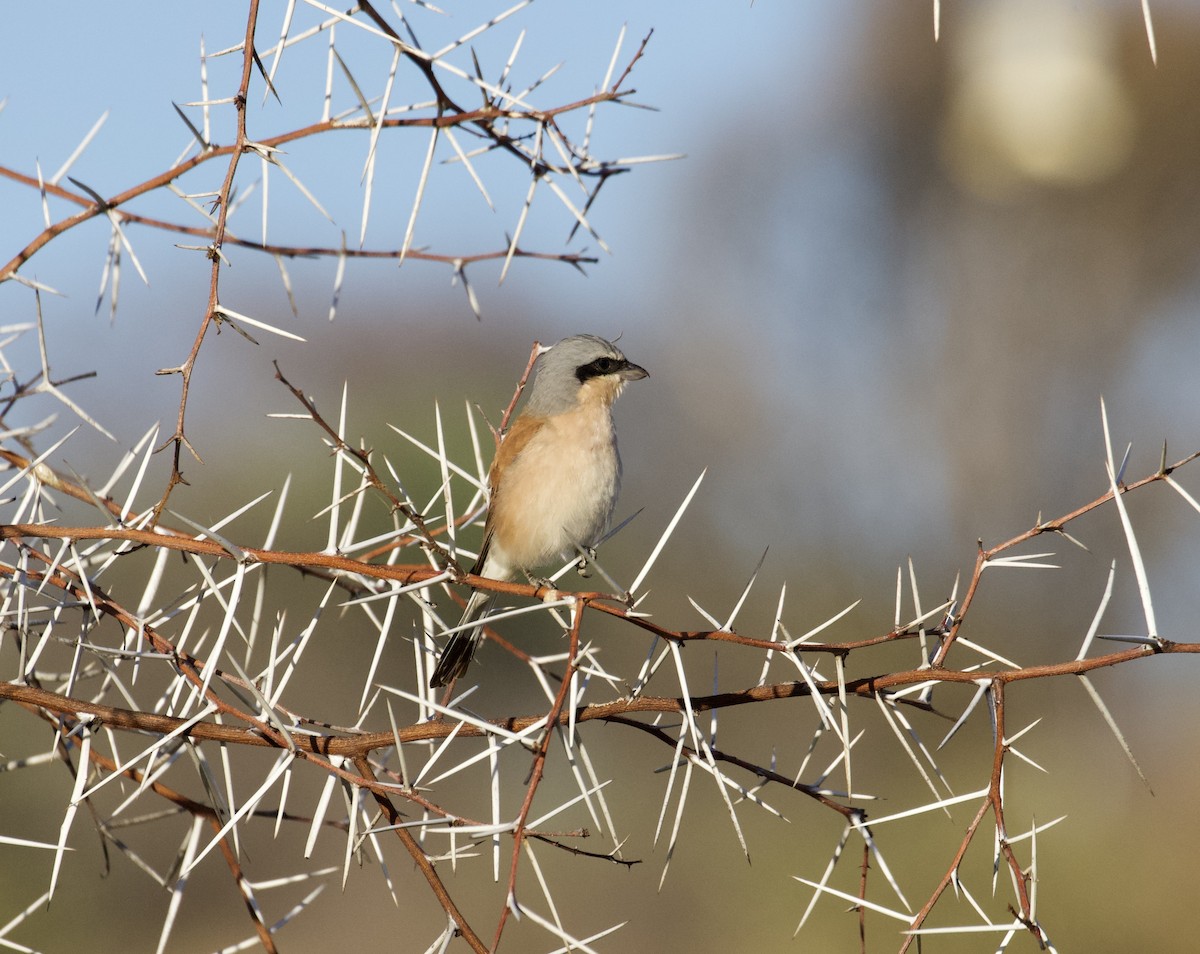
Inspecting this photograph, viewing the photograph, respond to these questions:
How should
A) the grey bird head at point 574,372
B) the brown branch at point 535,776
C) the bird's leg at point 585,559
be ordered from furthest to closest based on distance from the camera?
the grey bird head at point 574,372, the bird's leg at point 585,559, the brown branch at point 535,776

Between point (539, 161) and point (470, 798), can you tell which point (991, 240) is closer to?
point (470, 798)

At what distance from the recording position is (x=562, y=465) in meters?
3.55

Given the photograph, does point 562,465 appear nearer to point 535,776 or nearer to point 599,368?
point 599,368

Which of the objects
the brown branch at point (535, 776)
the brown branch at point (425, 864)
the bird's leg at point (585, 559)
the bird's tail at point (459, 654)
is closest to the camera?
the brown branch at point (535, 776)

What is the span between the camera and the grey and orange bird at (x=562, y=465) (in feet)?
11.6

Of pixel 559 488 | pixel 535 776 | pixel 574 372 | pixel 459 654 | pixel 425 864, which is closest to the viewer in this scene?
pixel 535 776

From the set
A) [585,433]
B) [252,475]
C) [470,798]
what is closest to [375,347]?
[252,475]

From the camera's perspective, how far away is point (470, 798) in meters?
14.4

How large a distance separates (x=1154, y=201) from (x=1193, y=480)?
423 centimetres

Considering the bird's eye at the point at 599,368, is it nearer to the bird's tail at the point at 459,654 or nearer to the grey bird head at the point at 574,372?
the grey bird head at the point at 574,372

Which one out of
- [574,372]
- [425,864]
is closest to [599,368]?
[574,372]

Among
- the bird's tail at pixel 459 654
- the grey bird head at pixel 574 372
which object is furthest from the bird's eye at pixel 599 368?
the bird's tail at pixel 459 654

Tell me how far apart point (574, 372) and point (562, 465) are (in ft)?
1.03

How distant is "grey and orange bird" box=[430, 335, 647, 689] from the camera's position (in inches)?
139
